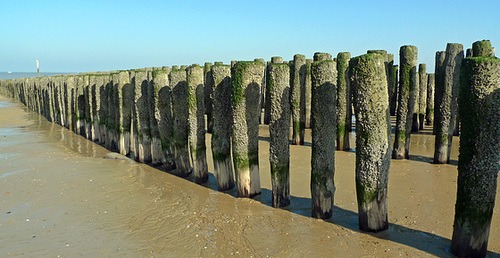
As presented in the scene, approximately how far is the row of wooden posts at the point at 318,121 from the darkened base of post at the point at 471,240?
1 centimetres

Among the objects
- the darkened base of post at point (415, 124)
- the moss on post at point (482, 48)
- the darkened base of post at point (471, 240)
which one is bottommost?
the darkened base of post at point (471, 240)

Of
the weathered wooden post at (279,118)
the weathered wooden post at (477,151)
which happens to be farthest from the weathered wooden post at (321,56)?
the weathered wooden post at (477,151)

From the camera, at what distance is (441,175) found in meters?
9.65

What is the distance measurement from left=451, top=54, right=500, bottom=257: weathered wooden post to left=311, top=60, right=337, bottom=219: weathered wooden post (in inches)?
81.1

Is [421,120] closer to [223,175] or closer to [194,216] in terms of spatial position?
[223,175]

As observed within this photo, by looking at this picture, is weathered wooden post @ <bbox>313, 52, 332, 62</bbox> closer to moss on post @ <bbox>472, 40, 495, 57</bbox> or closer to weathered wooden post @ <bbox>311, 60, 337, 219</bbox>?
moss on post @ <bbox>472, 40, 495, 57</bbox>

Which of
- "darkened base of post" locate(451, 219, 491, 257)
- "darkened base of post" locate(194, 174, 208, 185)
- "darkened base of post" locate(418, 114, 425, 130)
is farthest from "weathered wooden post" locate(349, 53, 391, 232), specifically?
"darkened base of post" locate(418, 114, 425, 130)

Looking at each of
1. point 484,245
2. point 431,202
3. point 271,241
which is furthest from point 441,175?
point 271,241

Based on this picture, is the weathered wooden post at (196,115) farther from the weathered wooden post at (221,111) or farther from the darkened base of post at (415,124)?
the darkened base of post at (415,124)

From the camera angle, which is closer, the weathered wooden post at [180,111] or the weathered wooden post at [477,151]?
the weathered wooden post at [477,151]

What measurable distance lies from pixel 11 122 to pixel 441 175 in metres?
24.3

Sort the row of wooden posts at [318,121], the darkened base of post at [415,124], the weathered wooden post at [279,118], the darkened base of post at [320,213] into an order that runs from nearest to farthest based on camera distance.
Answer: the row of wooden posts at [318,121], the darkened base of post at [320,213], the weathered wooden post at [279,118], the darkened base of post at [415,124]

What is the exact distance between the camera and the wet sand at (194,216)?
5.97m

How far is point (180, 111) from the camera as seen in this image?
Result: 9.49 m
